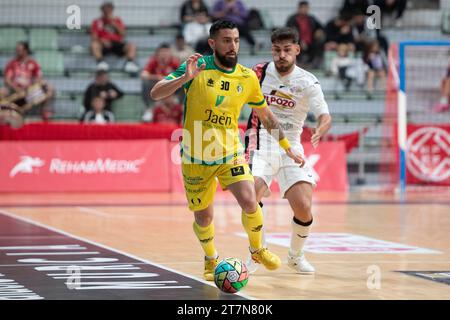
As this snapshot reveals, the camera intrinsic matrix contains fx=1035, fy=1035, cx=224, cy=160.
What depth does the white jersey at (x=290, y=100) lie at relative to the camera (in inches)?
420

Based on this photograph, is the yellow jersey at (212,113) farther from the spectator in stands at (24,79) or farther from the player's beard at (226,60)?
the spectator in stands at (24,79)

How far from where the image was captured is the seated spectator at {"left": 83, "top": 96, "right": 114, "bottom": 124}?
22938 millimetres

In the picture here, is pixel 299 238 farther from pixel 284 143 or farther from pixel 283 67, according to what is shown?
pixel 283 67

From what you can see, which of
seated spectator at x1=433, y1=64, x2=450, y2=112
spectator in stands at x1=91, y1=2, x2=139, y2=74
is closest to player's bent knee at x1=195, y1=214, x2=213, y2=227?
seated spectator at x1=433, y1=64, x2=450, y2=112

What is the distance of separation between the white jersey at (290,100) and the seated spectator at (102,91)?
509 inches

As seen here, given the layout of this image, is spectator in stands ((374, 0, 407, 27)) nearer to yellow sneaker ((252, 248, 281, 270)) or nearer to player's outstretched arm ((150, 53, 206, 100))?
yellow sneaker ((252, 248, 281, 270))

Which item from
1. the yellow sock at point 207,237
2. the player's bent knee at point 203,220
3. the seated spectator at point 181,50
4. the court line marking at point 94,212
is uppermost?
the seated spectator at point 181,50

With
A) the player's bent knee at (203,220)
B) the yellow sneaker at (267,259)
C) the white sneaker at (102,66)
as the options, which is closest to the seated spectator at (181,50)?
the white sneaker at (102,66)

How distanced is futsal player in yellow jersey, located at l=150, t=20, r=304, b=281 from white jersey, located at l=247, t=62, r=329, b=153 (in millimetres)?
996

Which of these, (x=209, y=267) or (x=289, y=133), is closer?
(x=209, y=267)

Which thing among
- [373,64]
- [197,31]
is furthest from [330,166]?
[197,31]

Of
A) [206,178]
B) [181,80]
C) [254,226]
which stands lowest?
[254,226]

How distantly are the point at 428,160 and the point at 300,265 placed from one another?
12.6 metres

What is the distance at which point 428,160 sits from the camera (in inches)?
877
